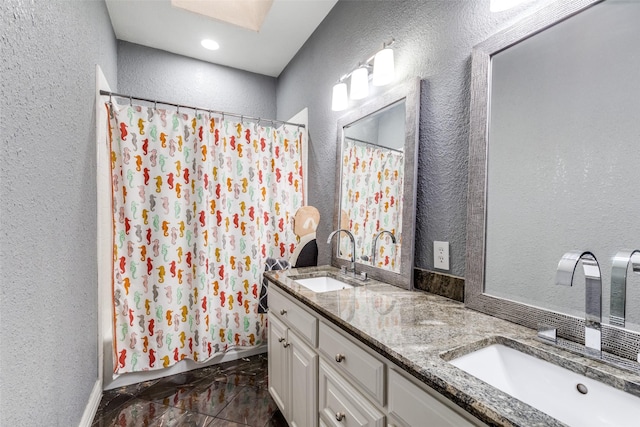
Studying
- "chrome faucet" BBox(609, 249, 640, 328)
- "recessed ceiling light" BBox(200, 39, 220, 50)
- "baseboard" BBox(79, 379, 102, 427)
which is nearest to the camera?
"chrome faucet" BBox(609, 249, 640, 328)

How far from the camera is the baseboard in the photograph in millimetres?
1576

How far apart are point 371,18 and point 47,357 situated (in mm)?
2280

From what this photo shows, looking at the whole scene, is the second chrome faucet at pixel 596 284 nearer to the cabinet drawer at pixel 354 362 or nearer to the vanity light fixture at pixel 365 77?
the cabinet drawer at pixel 354 362

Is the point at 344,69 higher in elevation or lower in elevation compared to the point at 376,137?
higher

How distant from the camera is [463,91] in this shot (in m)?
1.19

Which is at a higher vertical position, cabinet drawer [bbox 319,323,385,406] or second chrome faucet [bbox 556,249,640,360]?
second chrome faucet [bbox 556,249,640,360]

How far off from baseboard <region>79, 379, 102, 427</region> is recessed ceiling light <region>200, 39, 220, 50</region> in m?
2.76

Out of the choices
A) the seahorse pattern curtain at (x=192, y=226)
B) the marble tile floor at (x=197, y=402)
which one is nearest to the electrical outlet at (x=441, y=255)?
the marble tile floor at (x=197, y=402)

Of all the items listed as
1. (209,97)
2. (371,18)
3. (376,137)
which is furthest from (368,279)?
(209,97)

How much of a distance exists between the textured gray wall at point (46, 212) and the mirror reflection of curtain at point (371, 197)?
1436 mm

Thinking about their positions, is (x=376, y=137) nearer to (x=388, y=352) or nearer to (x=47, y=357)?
(x=388, y=352)

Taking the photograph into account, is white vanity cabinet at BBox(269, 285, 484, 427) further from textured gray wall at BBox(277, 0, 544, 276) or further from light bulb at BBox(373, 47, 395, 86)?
light bulb at BBox(373, 47, 395, 86)

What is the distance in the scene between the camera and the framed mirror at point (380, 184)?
1393 mm

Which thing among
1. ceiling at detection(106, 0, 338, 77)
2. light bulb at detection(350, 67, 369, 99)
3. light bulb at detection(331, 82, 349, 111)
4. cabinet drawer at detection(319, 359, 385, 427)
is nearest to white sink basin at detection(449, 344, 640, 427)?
cabinet drawer at detection(319, 359, 385, 427)
